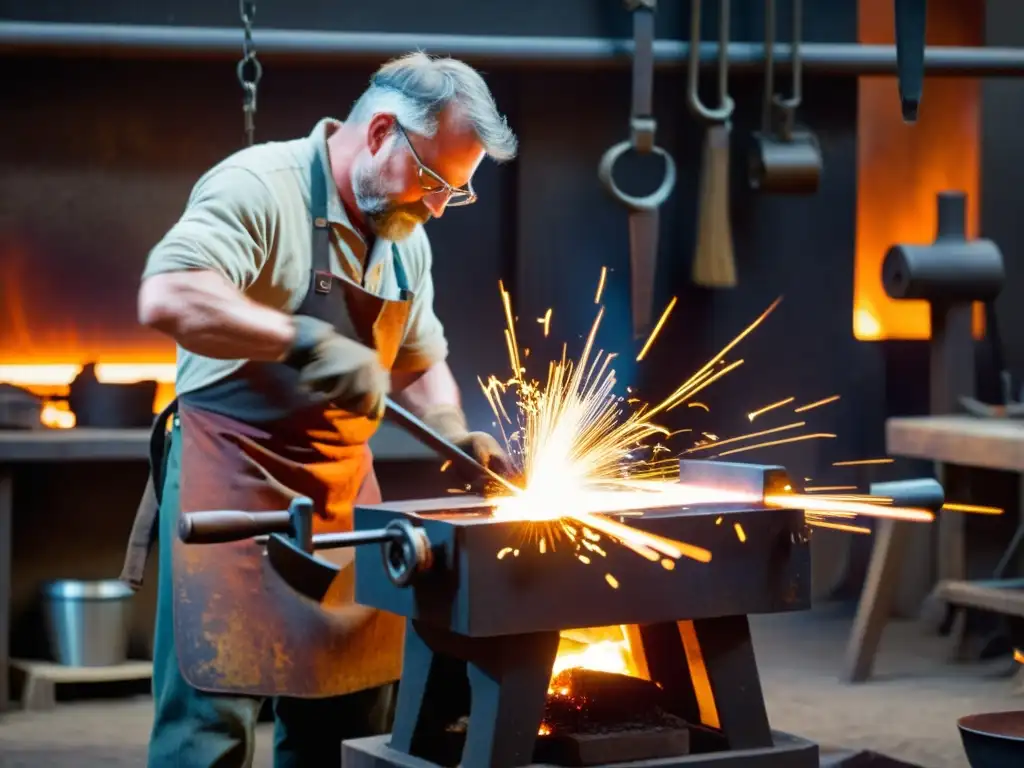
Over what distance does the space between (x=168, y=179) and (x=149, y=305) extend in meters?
2.63

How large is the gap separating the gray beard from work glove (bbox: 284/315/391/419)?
0.35m

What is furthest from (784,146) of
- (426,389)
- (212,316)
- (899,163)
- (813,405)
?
(212,316)

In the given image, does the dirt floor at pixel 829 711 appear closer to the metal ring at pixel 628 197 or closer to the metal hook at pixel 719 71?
the metal ring at pixel 628 197

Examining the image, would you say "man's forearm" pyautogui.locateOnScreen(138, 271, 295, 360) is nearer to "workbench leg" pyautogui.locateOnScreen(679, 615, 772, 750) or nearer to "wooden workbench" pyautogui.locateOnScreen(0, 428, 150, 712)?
"workbench leg" pyautogui.locateOnScreen(679, 615, 772, 750)

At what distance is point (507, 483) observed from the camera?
2629 mm

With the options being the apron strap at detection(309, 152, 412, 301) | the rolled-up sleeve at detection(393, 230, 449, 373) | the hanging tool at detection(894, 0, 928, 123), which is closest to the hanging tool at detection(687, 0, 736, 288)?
the rolled-up sleeve at detection(393, 230, 449, 373)

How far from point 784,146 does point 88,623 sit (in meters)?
2.48

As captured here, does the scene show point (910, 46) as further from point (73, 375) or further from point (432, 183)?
point (73, 375)

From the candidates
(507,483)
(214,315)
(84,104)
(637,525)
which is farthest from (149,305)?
(84,104)

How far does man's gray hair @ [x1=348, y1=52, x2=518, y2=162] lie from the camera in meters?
2.67

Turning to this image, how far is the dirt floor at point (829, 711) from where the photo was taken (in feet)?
13.4

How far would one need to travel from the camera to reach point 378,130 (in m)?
2.75

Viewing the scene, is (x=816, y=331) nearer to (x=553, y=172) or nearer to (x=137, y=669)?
(x=553, y=172)

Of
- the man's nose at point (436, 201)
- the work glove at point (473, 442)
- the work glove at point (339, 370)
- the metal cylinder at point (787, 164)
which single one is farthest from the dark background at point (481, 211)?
the work glove at point (339, 370)
